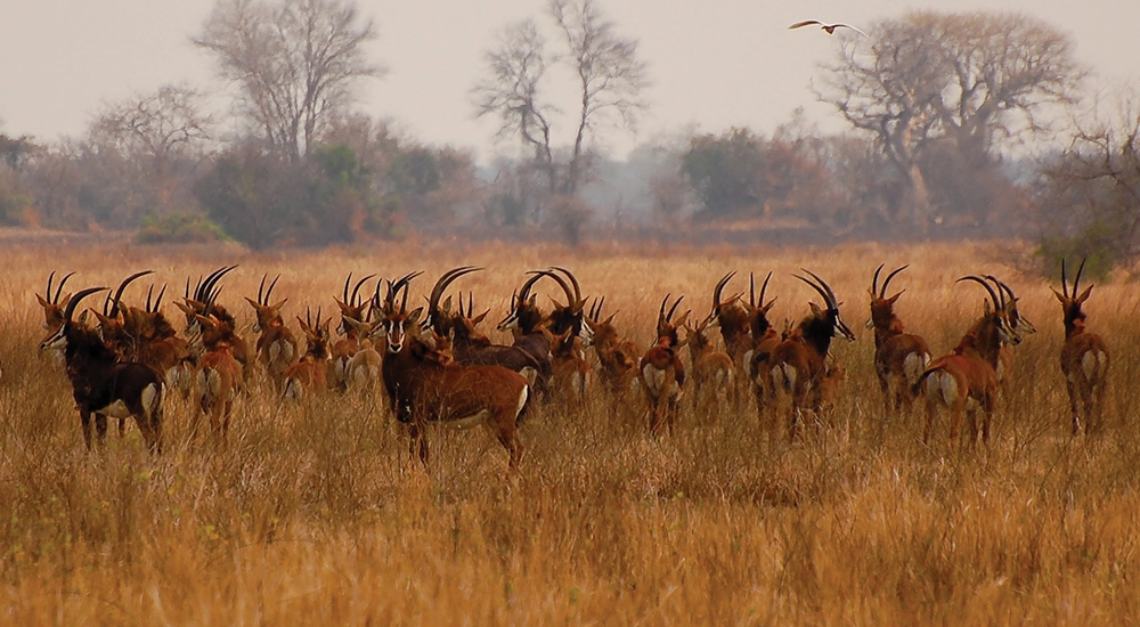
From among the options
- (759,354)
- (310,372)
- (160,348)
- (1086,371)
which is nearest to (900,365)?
(759,354)

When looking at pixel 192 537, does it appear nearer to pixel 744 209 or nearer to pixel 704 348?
pixel 704 348

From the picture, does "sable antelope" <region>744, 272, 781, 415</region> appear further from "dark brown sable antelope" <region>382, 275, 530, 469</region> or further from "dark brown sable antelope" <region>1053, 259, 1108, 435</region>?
"dark brown sable antelope" <region>382, 275, 530, 469</region>

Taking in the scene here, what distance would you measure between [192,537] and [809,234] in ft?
152

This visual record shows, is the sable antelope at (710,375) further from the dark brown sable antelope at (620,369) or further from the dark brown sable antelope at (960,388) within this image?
the dark brown sable antelope at (960,388)

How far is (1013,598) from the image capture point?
5039 mm

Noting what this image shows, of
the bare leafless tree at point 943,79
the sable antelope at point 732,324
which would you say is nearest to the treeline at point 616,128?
the bare leafless tree at point 943,79

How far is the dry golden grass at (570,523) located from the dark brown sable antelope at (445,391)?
15 cm

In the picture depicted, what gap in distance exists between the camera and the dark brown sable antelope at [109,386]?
290 inches

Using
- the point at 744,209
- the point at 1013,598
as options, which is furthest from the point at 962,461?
the point at 744,209

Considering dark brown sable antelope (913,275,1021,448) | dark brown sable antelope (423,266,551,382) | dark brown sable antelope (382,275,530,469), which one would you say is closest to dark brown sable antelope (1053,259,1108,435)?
dark brown sable antelope (913,275,1021,448)

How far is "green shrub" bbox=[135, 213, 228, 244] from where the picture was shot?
4112 cm

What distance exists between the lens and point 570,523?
227 inches

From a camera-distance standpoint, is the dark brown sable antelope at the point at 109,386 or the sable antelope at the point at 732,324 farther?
the sable antelope at the point at 732,324

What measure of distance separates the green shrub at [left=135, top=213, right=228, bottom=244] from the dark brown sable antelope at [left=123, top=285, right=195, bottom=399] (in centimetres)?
3212
